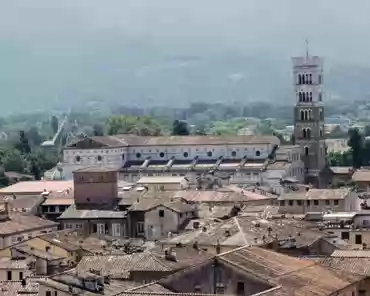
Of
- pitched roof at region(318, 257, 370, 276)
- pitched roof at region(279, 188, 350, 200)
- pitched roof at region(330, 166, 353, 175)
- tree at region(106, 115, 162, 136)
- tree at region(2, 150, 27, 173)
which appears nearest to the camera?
pitched roof at region(318, 257, 370, 276)

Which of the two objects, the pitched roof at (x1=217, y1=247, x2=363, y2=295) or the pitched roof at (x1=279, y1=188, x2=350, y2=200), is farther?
the pitched roof at (x1=279, y1=188, x2=350, y2=200)

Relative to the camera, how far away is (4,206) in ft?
233

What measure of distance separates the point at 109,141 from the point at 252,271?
73683mm

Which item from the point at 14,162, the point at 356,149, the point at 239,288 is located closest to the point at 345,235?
the point at 239,288

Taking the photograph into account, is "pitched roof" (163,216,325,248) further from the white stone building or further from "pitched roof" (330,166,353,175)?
"pitched roof" (330,166,353,175)

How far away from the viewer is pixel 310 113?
116875 mm

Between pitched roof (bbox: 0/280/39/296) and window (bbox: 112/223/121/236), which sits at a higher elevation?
pitched roof (bbox: 0/280/39/296)

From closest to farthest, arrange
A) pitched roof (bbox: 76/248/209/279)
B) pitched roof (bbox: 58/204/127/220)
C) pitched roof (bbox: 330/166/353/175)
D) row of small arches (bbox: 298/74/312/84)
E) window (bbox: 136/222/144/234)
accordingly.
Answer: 1. pitched roof (bbox: 76/248/209/279)
2. window (bbox: 136/222/144/234)
3. pitched roof (bbox: 58/204/127/220)
4. pitched roof (bbox: 330/166/353/175)
5. row of small arches (bbox: 298/74/312/84)

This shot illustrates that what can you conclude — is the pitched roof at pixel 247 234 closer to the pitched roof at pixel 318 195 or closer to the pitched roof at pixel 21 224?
the pitched roof at pixel 21 224

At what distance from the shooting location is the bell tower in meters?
115

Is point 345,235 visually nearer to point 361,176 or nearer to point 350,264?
point 350,264

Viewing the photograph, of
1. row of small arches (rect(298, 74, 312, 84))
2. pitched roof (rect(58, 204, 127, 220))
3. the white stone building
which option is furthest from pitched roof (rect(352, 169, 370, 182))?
pitched roof (rect(58, 204, 127, 220))

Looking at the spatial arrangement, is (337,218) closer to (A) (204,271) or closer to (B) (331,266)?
(B) (331,266)

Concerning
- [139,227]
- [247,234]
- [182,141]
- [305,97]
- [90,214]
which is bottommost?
[139,227]
